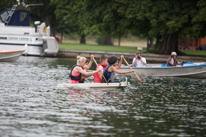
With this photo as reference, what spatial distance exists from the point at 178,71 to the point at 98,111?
1220 centimetres

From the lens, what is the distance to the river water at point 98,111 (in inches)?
328

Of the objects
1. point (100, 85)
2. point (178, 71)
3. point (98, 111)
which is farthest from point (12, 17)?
point (98, 111)

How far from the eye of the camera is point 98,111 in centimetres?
1047

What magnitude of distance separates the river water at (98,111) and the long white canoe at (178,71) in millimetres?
5673

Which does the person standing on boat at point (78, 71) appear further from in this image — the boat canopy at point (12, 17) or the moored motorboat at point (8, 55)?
the boat canopy at point (12, 17)

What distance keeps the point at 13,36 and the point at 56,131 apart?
3160cm

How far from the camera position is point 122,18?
38.8 metres

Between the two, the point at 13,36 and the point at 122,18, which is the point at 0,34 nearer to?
the point at 13,36

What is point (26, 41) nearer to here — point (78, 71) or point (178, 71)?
point (178, 71)

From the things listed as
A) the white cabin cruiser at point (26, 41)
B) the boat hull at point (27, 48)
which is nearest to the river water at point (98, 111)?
the white cabin cruiser at point (26, 41)

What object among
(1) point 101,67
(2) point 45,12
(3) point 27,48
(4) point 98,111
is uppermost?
(2) point 45,12

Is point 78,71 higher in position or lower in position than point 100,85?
higher

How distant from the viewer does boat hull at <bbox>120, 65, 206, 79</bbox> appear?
2133 cm

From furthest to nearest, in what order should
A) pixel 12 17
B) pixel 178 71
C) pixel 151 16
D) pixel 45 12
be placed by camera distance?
pixel 45 12 → pixel 12 17 → pixel 151 16 → pixel 178 71
